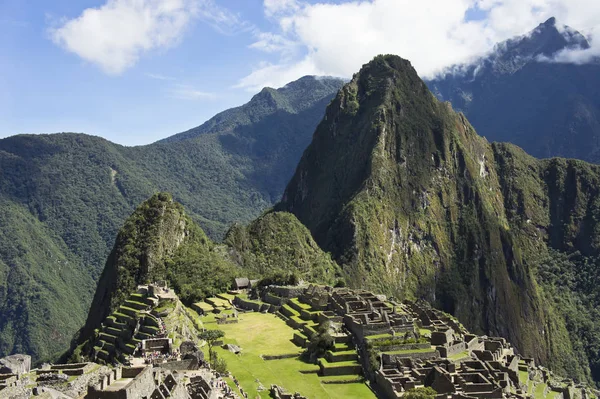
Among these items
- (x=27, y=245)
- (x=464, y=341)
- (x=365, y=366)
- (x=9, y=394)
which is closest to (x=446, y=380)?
(x=365, y=366)

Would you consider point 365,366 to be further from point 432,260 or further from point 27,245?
point 27,245

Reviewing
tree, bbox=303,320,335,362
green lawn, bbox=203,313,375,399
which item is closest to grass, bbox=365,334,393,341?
tree, bbox=303,320,335,362

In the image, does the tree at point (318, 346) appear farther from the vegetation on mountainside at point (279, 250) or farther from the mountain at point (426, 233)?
the mountain at point (426, 233)

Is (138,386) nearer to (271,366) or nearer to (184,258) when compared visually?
(271,366)

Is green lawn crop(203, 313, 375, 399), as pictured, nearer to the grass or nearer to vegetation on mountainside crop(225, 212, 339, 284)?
the grass

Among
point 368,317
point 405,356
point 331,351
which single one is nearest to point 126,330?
point 331,351

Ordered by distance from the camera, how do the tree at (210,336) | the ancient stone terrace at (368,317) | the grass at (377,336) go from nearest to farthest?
the grass at (377,336)
the tree at (210,336)
the ancient stone terrace at (368,317)

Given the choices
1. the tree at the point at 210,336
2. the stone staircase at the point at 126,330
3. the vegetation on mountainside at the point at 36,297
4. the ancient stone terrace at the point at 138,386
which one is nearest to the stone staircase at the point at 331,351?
the tree at the point at 210,336
